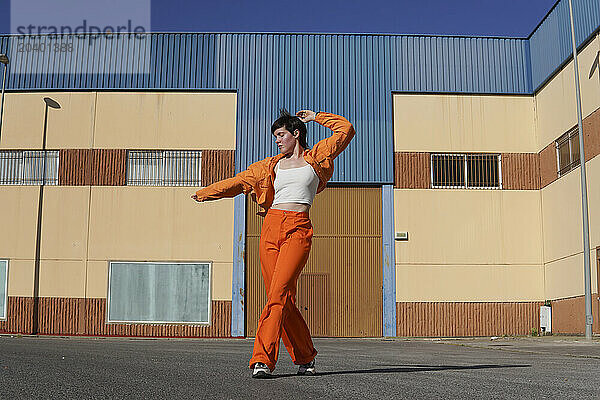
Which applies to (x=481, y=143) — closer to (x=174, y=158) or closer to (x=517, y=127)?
(x=517, y=127)

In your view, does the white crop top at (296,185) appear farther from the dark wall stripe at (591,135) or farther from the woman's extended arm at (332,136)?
the dark wall stripe at (591,135)

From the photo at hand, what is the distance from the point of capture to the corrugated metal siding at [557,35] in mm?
19219

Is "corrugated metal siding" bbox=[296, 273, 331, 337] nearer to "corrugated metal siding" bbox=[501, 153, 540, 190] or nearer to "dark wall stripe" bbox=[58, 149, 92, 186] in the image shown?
"corrugated metal siding" bbox=[501, 153, 540, 190]

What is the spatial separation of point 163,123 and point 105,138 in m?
1.81

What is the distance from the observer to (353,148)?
2284cm

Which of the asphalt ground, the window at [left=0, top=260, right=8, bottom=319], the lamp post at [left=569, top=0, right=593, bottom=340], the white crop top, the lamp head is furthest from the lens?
the lamp head

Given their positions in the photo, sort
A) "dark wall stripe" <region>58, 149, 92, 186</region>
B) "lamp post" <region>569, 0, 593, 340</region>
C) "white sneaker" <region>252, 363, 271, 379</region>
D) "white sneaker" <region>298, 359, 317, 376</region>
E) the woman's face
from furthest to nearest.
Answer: "dark wall stripe" <region>58, 149, 92, 186</region>
"lamp post" <region>569, 0, 593, 340</region>
the woman's face
"white sneaker" <region>298, 359, 317, 376</region>
"white sneaker" <region>252, 363, 271, 379</region>

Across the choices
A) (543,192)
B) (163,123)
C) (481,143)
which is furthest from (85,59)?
(543,192)

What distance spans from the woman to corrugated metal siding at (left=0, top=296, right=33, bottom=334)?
58.7 feet

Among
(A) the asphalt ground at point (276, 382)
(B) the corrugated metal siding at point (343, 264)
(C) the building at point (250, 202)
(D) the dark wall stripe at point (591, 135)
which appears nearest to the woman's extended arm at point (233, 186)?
(A) the asphalt ground at point (276, 382)

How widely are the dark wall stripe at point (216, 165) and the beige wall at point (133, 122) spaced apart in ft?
0.71

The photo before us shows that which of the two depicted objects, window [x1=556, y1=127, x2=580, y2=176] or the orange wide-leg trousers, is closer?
the orange wide-leg trousers

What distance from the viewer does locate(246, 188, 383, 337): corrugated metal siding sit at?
22.2 meters

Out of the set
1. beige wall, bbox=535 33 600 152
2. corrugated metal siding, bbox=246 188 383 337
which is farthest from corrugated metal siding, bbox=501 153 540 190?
corrugated metal siding, bbox=246 188 383 337
